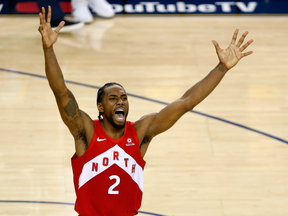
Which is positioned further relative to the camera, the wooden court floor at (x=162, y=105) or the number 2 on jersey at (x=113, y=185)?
the wooden court floor at (x=162, y=105)

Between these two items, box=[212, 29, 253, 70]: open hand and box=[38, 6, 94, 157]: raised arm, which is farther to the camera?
box=[212, 29, 253, 70]: open hand

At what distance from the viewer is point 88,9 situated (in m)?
10.9

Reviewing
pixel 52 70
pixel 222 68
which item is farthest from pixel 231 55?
pixel 52 70

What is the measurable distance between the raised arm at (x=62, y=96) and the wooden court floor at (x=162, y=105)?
166cm

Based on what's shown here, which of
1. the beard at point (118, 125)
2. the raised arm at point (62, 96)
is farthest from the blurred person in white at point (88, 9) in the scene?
the beard at point (118, 125)

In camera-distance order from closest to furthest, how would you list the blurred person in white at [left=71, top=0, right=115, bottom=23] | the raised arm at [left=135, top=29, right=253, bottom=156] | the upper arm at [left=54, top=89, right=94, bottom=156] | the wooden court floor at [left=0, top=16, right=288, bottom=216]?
1. the upper arm at [left=54, top=89, right=94, bottom=156]
2. the raised arm at [left=135, top=29, right=253, bottom=156]
3. the wooden court floor at [left=0, top=16, right=288, bottom=216]
4. the blurred person in white at [left=71, top=0, right=115, bottom=23]

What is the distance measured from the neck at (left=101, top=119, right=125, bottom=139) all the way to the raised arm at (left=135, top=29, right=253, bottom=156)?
161 millimetres

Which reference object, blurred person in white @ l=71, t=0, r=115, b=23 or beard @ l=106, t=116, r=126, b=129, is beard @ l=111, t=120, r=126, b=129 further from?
blurred person in white @ l=71, t=0, r=115, b=23

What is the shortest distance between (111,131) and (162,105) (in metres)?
3.56

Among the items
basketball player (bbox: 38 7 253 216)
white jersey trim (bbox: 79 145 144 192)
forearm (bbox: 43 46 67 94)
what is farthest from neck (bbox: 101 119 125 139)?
forearm (bbox: 43 46 67 94)

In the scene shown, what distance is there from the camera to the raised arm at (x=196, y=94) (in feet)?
11.6

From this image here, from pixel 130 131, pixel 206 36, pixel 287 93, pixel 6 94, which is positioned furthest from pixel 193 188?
pixel 206 36

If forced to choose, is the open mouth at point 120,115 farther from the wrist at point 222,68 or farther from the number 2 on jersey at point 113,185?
the wrist at point 222,68

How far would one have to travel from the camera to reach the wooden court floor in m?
5.25
